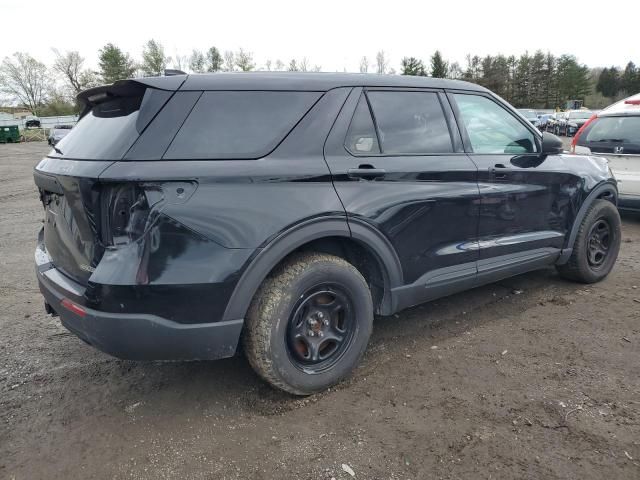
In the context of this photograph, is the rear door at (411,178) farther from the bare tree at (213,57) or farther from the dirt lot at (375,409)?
the bare tree at (213,57)

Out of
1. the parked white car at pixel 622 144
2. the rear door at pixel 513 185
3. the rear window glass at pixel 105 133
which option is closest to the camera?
the rear window glass at pixel 105 133

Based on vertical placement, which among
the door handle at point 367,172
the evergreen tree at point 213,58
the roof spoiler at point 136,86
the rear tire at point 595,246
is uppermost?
the evergreen tree at point 213,58

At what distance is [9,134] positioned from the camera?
40438mm

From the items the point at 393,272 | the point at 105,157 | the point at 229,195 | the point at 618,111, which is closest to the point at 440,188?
the point at 393,272

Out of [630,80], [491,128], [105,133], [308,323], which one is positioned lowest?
[308,323]

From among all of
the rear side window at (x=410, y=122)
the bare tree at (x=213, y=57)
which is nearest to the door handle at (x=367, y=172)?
the rear side window at (x=410, y=122)

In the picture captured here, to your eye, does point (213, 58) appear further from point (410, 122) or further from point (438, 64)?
point (410, 122)

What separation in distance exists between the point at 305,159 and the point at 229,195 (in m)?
0.50

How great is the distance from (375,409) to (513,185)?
6.66 feet

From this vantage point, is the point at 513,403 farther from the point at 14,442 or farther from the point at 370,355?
the point at 14,442

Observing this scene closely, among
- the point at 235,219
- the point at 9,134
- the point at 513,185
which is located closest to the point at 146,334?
the point at 235,219

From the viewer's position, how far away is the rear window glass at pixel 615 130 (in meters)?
6.59

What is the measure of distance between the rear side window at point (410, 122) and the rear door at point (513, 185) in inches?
8.5

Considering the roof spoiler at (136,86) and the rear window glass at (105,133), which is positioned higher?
the roof spoiler at (136,86)
